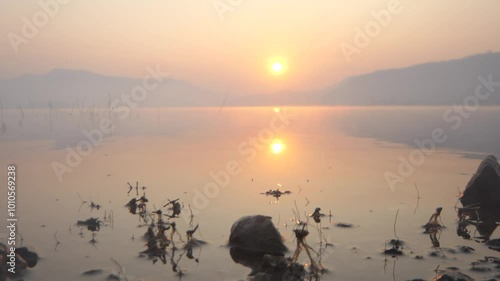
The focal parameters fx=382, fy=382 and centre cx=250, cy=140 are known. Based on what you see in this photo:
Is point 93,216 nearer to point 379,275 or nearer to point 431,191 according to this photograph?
point 379,275

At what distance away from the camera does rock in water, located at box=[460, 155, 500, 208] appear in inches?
755

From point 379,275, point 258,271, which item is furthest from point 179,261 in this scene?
point 379,275

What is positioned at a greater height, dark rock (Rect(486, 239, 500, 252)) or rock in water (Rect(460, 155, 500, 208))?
rock in water (Rect(460, 155, 500, 208))

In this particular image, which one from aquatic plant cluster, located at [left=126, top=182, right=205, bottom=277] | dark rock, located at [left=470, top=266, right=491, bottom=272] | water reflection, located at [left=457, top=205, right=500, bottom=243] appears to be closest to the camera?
dark rock, located at [left=470, top=266, right=491, bottom=272]

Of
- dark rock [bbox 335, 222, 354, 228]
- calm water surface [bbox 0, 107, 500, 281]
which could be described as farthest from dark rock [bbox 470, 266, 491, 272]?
dark rock [bbox 335, 222, 354, 228]

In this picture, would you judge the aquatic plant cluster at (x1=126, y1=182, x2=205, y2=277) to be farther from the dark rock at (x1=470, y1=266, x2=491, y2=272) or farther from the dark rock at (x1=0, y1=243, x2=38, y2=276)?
the dark rock at (x1=470, y1=266, x2=491, y2=272)

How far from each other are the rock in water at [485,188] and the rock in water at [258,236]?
11785 mm

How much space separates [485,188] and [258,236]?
13.4m

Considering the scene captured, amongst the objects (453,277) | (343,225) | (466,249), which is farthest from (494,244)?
(453,277)

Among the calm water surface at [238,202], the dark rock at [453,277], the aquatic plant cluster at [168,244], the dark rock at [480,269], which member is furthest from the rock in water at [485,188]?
the aquatic plant cluster at [168,244]

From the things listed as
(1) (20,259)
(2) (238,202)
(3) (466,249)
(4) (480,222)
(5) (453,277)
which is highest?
(2) (238,202)

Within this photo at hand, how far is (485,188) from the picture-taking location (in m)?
19.5

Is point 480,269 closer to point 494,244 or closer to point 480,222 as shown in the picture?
point 494,244

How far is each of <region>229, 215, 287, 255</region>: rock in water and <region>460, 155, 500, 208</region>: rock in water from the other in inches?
464
